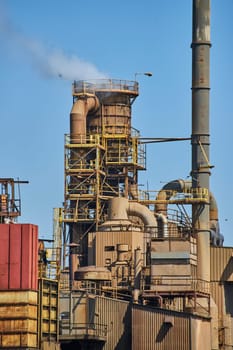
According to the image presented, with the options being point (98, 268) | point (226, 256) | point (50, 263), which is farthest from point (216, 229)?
point (50, 263)

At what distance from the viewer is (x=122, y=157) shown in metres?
110

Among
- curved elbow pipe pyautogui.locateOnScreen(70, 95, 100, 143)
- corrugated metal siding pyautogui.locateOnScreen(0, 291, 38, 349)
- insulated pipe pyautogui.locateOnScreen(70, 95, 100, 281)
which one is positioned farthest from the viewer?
curved elbow pipe pyautogui.locateOnScreen(70, 95, 100, 143)

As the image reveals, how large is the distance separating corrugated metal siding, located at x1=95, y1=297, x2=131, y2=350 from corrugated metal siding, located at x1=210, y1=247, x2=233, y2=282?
12560 millimetres

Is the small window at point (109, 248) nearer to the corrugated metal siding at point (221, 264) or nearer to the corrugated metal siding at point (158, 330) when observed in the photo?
the corrugated metal siding at point (221, 264)

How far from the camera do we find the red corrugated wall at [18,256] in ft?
242

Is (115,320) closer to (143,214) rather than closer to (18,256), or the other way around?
(143,214)

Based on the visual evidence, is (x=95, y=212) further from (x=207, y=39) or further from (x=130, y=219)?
(x=207, y=39)

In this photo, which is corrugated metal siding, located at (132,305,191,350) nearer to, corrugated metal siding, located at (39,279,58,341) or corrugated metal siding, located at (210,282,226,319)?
corrugated metal siding, located at (39,279,58,341)

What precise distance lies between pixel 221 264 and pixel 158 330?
1546cm

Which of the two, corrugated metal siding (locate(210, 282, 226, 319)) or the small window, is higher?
the small window

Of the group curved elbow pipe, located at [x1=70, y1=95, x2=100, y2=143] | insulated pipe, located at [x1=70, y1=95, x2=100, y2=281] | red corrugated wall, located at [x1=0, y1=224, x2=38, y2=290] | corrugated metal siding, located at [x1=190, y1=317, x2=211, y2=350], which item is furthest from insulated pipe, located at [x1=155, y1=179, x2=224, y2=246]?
red corrugated wall, located at [x1=0, y1=224, x2=38, y2=290]

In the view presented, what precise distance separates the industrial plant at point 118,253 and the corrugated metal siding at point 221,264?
0.09 m

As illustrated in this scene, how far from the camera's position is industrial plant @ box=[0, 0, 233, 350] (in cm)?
7481

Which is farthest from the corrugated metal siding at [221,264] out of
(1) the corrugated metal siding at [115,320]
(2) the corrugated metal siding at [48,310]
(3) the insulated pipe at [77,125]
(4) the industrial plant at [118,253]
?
(2) the corrugated metal siding at [48,310]
